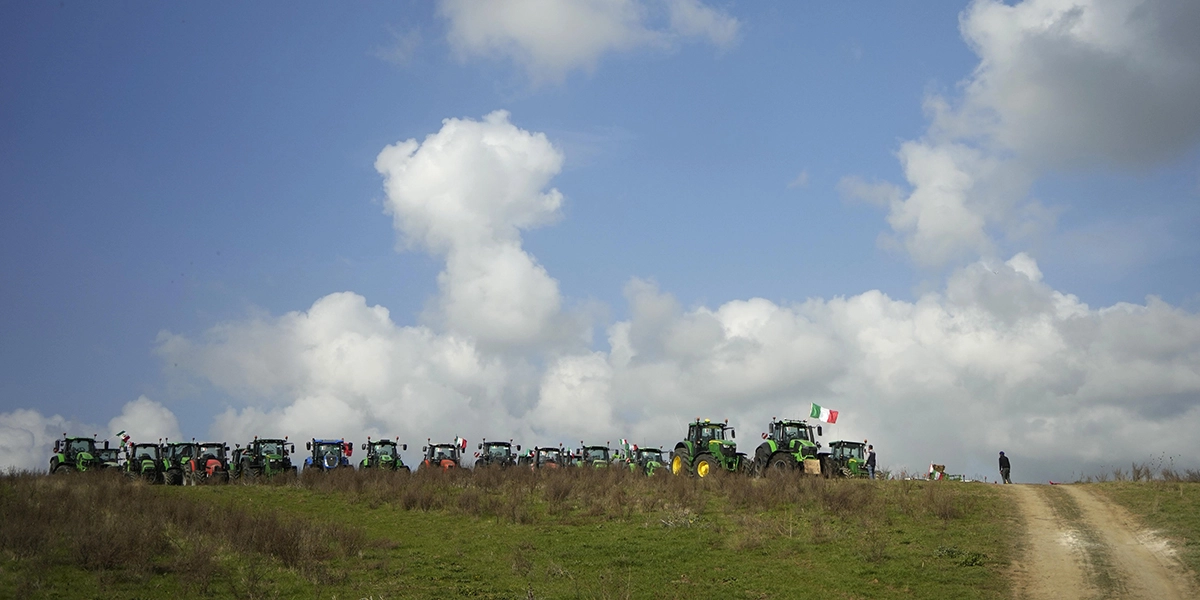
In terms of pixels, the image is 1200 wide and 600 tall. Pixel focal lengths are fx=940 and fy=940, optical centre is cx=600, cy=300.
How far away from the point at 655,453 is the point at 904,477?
63.2 ft

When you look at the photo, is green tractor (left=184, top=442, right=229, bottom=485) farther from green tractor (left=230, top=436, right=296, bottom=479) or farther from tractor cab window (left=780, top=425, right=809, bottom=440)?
tractor cab window (left=780, top=425, right=809, bottom=440)

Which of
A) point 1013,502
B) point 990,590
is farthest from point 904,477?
point 990,590

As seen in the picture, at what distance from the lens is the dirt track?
17688mm

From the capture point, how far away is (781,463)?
115 ft

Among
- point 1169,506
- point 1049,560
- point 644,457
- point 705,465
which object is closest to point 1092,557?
point 1049,560

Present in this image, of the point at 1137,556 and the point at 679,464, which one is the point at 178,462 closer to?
the point at 679,464

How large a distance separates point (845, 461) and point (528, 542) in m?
19.2

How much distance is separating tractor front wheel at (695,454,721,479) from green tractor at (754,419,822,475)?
1.78 meters

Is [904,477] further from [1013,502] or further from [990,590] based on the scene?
[990,590]

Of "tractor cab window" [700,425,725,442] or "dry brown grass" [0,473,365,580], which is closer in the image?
"dry brown grass" [0,473,365,580]

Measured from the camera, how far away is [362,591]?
61.0 feet

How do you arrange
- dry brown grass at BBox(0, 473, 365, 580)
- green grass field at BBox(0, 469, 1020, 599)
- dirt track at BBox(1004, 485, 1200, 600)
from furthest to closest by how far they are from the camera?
dry brown grass at BBox(0, 473, 365, 580) < green grass field at BBox(0, 469, 1020, 599) < dirt track at BBox(1004, 485, 1200, 600)

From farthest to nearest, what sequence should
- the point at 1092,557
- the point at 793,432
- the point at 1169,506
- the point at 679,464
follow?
the point at 679,464 → the point at 793,432 → the point at 1169,506 → the point at 1092,557

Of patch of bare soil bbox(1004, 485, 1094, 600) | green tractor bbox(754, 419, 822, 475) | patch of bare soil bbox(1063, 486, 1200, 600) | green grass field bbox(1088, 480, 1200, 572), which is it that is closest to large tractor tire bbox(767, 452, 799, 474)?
green tractor bbox(754, 419, 822, 475)
